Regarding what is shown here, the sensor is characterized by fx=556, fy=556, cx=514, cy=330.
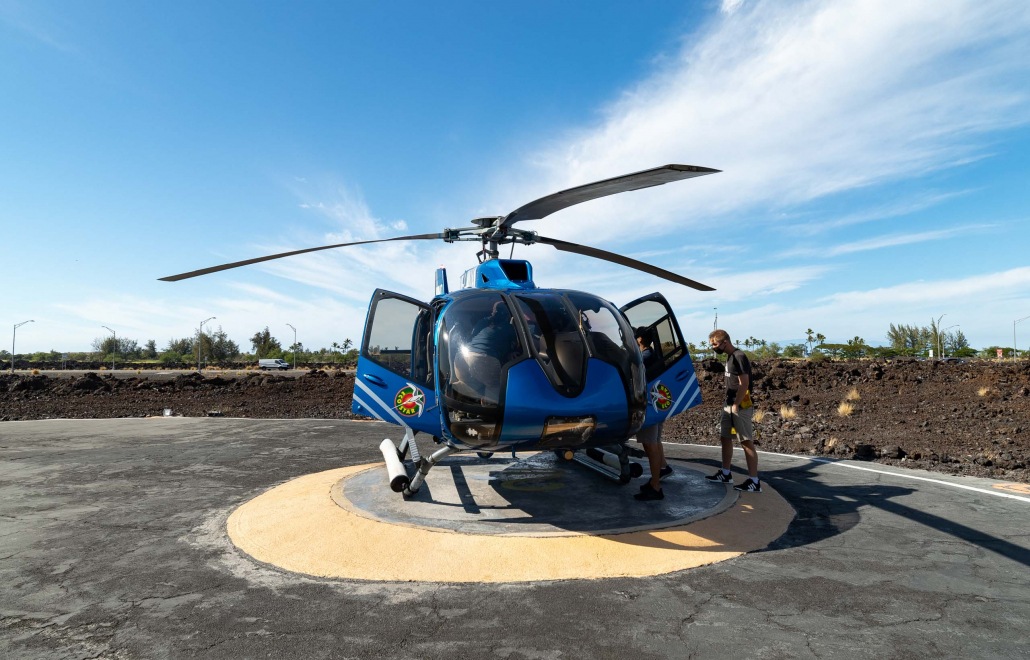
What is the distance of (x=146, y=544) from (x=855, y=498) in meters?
7.86

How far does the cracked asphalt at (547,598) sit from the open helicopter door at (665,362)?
1715mm

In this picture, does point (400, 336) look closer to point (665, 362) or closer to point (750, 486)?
point (665, 362)

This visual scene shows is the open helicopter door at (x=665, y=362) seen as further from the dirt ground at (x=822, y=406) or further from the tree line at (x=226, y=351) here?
the tree line at (x=226, y=351)

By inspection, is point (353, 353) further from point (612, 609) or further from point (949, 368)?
point (612, 609)

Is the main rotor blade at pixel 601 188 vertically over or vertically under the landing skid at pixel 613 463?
over

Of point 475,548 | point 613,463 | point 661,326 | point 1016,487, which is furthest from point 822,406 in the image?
point 475,548

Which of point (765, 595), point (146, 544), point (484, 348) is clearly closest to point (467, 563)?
point (484, 348)

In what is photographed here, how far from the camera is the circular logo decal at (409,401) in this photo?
6.25 meters

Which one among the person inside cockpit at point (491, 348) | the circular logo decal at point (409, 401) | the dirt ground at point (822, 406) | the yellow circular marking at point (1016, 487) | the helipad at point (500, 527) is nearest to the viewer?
the helipad at point (500, 527)

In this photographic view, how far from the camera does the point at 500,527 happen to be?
18.3ft

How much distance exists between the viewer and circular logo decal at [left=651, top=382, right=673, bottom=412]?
629 centimetres

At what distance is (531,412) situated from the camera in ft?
16.1

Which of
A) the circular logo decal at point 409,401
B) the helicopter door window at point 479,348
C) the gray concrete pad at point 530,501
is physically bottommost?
the gray concrete pad at point 530,501

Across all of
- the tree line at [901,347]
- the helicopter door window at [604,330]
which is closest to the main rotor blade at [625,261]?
the helicopter door window at [604,330]
